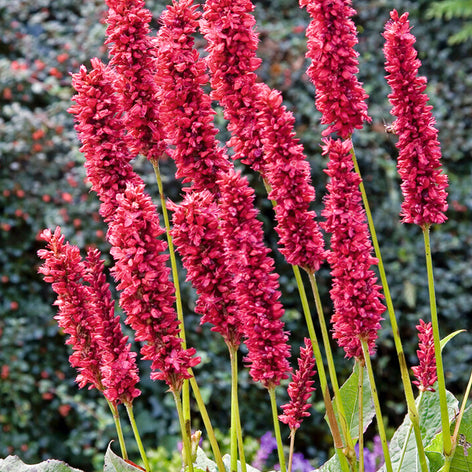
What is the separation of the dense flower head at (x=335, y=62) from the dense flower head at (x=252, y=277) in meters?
0.24

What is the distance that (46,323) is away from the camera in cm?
427

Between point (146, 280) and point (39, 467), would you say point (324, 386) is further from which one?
point (39, 467)

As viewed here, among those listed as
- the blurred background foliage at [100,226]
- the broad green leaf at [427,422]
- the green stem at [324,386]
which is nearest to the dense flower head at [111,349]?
the green stem at [324,386]

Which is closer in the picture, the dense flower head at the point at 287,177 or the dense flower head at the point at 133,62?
the dense flower head at the point at 287,177

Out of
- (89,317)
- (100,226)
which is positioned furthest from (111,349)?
(100,226)

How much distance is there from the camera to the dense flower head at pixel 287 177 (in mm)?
1267

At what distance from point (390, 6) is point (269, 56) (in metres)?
1.18

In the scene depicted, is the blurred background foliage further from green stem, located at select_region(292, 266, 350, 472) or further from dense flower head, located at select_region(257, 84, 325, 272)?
dense flower head, located at select_region(257, 84, 325, 272)

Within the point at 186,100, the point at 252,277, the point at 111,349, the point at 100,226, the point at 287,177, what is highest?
the point at 186,100

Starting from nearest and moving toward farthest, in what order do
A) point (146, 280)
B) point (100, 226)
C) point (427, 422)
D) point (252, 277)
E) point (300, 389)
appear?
1. point (146, 280)
2. point (252, 277)
3. point (300, 389)
4. point (427, 422)
5. point (100, 226)

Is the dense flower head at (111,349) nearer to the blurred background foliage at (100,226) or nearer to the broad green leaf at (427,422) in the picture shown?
the broad green leaf at (427,422)

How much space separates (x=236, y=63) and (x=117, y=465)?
88 centimetres

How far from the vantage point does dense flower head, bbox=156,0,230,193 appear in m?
1.36

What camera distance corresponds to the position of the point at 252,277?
131cm
